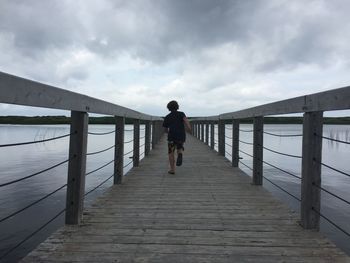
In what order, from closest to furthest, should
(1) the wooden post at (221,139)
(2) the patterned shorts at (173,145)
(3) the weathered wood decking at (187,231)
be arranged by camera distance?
(3) the weathered wood decking at (187,231) → (2) the patterned shorts at (173,145) → (1) the wooden post at (221,139)

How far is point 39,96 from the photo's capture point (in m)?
2.83

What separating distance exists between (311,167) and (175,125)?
14.4ft

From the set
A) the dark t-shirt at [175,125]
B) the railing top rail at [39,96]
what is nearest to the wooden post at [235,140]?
the dark t-shirt at [175,125]

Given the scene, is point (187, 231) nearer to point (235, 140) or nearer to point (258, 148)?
point (258, 148)

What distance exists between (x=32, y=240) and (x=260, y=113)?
12.7 feet

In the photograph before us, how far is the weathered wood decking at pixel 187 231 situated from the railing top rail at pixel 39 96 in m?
1.15

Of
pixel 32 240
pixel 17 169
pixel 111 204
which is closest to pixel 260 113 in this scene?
pixel 111 204

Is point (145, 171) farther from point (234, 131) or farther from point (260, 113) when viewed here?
point (260, 113)

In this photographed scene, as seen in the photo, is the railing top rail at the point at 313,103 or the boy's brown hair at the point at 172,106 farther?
the boy's brown hair at the point at 172,106

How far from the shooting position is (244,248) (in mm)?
3303

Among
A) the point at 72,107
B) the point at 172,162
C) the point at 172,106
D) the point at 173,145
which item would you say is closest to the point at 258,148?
the point at 172,162

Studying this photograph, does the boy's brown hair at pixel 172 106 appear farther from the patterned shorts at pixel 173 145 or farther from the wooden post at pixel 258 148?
the wooden post at pixel 258 148

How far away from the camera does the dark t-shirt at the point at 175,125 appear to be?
26.3 ft

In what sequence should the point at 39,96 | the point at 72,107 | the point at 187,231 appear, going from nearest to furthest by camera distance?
the point at 39,96 → the point at 72,107 → the point at 187,231
